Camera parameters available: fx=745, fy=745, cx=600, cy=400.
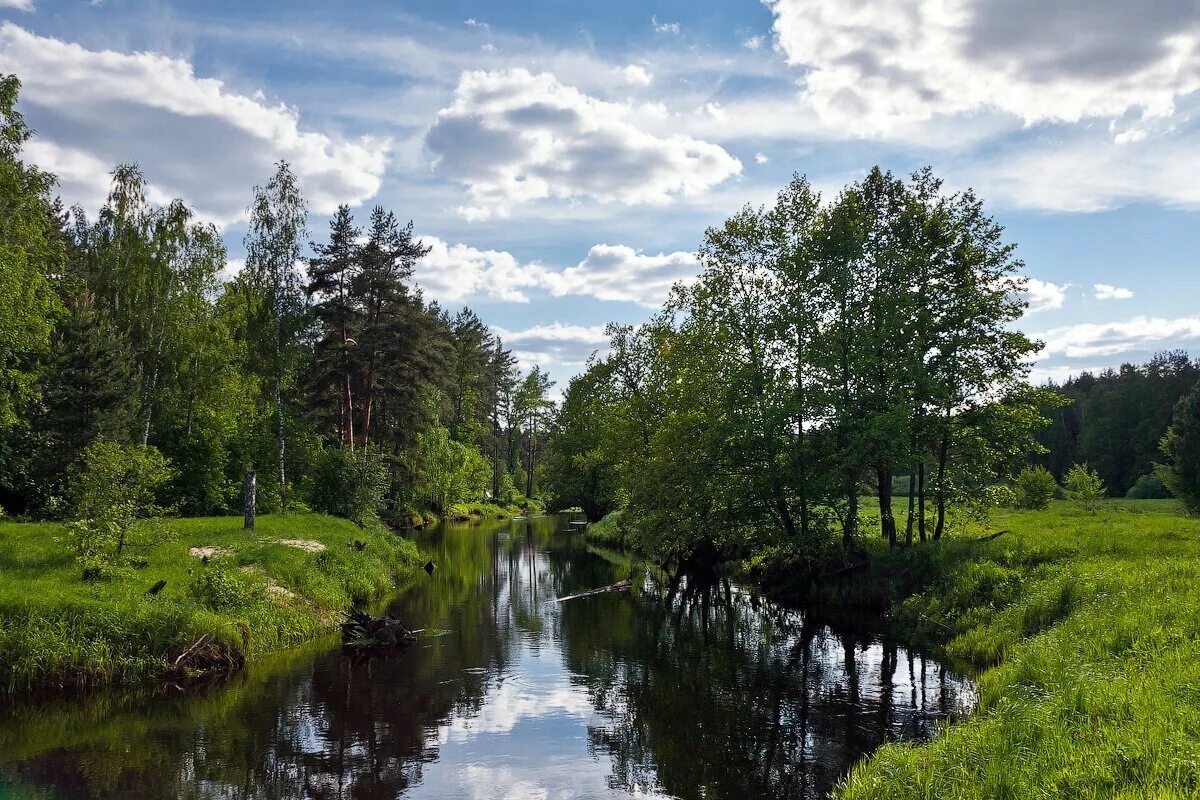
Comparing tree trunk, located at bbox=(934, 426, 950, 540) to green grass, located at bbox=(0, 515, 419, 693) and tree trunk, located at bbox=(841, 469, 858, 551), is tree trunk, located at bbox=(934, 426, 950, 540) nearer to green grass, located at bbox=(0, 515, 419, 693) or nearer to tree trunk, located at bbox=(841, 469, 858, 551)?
tree trunk, located at bbox=(841, 469, 858, 551)

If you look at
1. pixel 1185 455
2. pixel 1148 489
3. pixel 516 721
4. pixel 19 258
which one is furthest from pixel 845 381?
pixel 1148 489

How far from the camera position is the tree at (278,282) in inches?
1321

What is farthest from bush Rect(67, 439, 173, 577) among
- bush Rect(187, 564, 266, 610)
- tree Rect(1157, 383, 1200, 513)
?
tree Rect(1157, 383, 1200, 513)

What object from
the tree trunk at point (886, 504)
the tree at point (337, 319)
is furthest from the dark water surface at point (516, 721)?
the tree at point (337, 319)

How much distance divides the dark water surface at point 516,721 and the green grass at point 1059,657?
1.83m

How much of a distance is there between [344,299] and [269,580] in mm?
25464

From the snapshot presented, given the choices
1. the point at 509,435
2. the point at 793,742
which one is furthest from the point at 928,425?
the point at 509,435

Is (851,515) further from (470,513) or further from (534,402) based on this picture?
(534,402)

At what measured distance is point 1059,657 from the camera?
45.3 ft

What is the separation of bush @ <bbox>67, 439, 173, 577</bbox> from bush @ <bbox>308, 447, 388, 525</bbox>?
18884mm

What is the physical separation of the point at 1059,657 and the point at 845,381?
15116mm

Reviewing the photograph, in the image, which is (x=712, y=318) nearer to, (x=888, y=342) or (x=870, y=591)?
(x=888, y=342)

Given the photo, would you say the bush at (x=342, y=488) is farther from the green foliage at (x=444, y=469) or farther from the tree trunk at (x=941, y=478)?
the tree trunk at (x=941, y=478)

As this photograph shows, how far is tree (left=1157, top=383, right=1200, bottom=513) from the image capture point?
46594 mm
